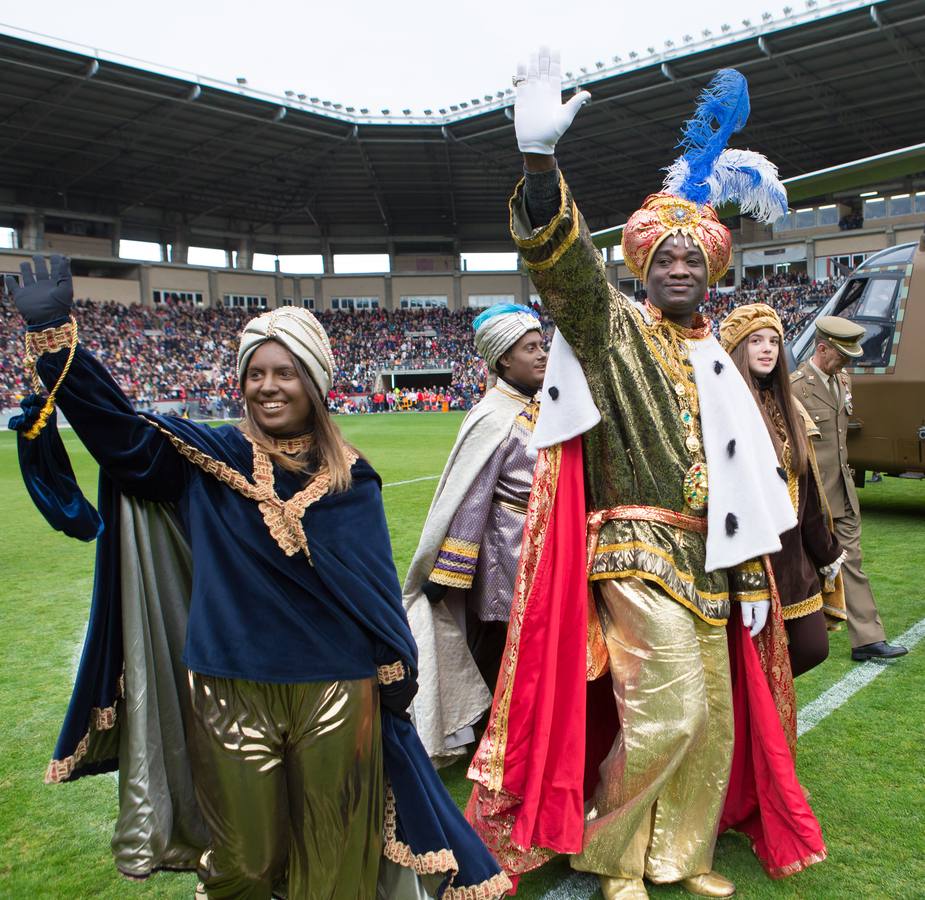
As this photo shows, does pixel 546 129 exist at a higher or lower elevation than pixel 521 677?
higher

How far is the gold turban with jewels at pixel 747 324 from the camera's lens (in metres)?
3.30

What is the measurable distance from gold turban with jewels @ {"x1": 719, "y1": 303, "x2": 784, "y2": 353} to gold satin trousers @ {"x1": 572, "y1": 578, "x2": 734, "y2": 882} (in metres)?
1.12

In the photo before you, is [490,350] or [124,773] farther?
[490,350]

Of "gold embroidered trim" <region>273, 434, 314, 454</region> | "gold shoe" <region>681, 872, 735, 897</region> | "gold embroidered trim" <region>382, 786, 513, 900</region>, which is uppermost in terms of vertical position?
"gold embroidered trim" <region>273, 434, 314, 454</region>

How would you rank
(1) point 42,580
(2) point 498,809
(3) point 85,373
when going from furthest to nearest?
(1) point 42,580, (2) point 498,809, (3) point 85,373

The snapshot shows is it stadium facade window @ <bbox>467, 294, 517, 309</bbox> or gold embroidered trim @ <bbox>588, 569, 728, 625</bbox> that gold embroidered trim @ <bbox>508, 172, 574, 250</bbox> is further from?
stadium facade window @ <bbox>467, 294, 517, 309</bbox>

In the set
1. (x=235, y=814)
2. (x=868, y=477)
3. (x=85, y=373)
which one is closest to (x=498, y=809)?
(x=235, y=814)

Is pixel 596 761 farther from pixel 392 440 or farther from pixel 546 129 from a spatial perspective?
pixel 392 440

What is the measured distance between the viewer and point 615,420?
282 centimetres

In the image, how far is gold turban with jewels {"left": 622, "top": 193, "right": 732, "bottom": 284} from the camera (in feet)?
9.45

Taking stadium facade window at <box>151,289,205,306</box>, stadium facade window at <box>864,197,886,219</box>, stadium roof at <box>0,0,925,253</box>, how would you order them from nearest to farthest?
stadium roof at <box>0,0,925,253</box>
stadium facade window at <box>864,197,886,219</box>
stadium facade window at <box>151,289,205,306</box>

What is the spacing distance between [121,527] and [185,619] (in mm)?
329

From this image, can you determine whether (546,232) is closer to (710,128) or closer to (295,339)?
(295,339)

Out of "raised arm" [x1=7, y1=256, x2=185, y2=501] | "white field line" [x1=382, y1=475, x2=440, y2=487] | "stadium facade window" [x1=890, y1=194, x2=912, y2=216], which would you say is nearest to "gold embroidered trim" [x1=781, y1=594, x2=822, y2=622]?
"raised arm" [x1=7, y1=256, x2=185, y2=501]
